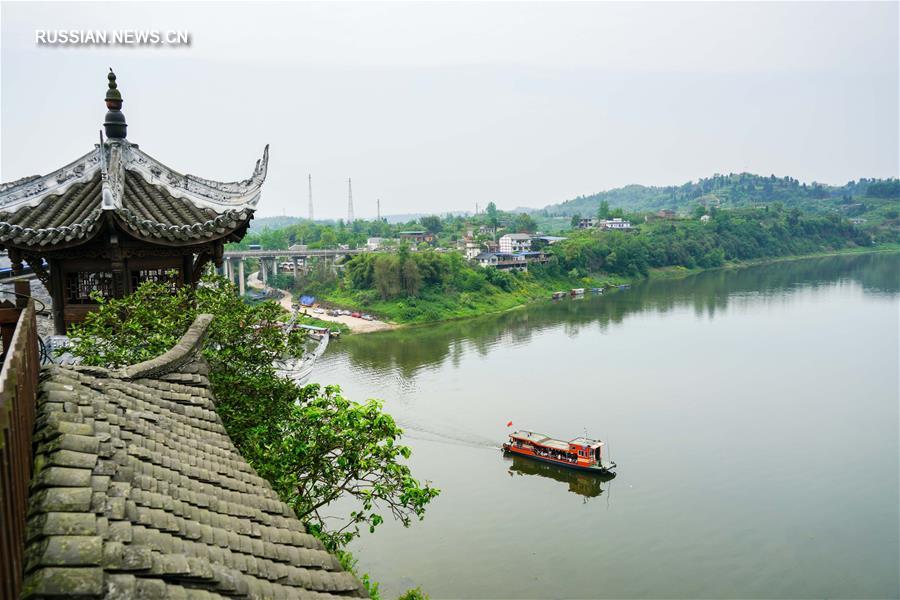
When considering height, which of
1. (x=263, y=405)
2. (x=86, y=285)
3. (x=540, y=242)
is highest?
(x=540, y=242)

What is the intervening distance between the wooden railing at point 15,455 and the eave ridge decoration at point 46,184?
6.60m

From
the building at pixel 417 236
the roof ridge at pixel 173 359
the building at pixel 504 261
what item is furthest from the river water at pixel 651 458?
→ the building at pixel 417 236

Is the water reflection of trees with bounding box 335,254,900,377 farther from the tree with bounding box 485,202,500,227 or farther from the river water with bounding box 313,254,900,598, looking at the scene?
the tree with bounding box 485,202,500,227

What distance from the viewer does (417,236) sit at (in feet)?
332

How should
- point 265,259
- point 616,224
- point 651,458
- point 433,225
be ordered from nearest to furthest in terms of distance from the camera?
point 651,458
point 265,259
point 433,225
point 616,224

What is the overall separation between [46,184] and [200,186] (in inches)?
A: 75.9

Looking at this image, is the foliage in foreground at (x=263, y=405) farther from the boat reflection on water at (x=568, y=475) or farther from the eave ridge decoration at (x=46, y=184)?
the boat reflection on water at (x=568, y=475)

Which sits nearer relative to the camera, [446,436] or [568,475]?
[568,475]

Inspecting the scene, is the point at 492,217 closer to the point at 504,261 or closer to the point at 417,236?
the point at 417,236

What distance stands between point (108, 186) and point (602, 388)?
2856cm

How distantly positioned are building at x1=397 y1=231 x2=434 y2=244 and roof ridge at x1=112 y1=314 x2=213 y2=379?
298 ft

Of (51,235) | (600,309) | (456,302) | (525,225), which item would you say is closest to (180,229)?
(51,235)

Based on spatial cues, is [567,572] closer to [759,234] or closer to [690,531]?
[690,531]

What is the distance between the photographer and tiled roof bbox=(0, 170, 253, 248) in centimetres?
862
